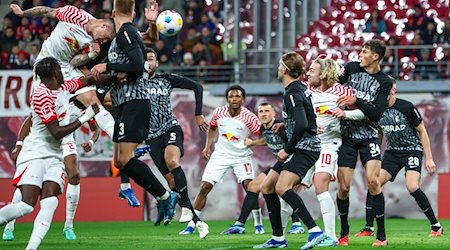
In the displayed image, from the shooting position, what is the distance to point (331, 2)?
2602cm

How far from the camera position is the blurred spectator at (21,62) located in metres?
23.2

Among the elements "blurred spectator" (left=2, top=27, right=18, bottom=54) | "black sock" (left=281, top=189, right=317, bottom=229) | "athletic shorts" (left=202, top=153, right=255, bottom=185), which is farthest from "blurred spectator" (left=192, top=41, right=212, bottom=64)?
"black sock" (left=281, top=189, right=317, bottom=229)

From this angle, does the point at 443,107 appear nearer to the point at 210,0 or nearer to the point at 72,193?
the point at 210,0

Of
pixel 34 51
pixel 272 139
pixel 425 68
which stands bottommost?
pixel 272 139

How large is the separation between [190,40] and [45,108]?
44.5 ft

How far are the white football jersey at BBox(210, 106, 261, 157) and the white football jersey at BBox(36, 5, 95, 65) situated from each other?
4.14 m

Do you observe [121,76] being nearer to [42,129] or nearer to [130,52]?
[130,52]

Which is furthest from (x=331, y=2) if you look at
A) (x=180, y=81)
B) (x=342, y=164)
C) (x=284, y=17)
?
(x=342, y=164)

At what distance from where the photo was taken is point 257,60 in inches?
916

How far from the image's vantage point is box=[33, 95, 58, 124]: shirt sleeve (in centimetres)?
1054

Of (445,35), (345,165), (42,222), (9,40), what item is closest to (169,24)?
(345,165)

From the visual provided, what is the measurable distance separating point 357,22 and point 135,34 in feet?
44.9

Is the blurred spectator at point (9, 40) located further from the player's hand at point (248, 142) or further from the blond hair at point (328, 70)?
the blond hair at point (328, 70)

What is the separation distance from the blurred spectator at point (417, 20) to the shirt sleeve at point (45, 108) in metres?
13.9
